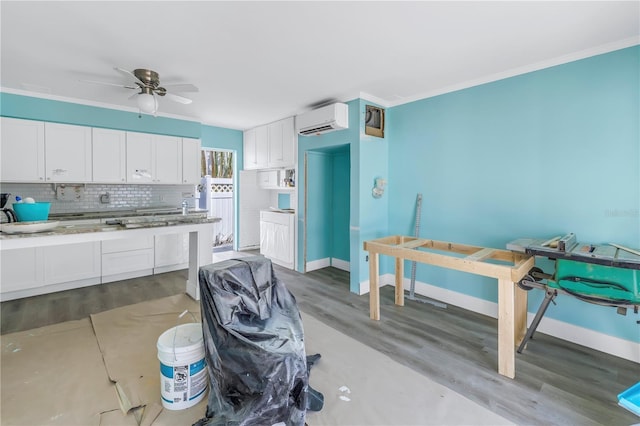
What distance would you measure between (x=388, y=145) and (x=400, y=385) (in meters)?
2.92

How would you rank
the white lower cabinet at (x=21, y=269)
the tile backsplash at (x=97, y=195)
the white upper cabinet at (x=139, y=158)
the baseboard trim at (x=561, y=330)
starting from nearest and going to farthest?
the baseboard trim at (x=561, y=330) → the white lower cabinet at (x=21, y=269) → the tile backsplash at (x=97, y=195) → the white upper cabinet at (x=139, y=158)

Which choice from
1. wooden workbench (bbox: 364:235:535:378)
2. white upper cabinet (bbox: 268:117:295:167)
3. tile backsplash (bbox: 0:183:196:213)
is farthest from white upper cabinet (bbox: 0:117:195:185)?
wooden workbench (bbox: 364:235:535:378)

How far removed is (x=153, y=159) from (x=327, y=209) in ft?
9.31

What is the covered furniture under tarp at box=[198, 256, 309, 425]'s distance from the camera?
1.49 m

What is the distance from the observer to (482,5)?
191cm

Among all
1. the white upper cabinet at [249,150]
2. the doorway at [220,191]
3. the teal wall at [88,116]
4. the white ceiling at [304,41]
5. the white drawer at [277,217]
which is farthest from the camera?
the doorway at [220,191]

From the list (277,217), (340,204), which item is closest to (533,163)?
(340,204)

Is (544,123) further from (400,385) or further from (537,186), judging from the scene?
(400,385)

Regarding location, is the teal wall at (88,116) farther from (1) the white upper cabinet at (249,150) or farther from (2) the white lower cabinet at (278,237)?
(2) the white lower cabinet at (278,237)

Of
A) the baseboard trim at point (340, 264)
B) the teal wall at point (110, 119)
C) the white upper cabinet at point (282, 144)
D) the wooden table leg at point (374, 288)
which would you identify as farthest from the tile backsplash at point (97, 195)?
the wooden table leg at point (374, 288)

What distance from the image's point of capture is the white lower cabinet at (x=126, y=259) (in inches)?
157

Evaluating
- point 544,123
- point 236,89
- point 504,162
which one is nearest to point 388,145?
point 504,162

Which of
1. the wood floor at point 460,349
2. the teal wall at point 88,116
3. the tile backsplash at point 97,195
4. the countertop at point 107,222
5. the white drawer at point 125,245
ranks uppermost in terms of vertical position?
the teal wall at point 88,116

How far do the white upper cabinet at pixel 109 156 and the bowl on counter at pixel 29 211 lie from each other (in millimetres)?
1808
